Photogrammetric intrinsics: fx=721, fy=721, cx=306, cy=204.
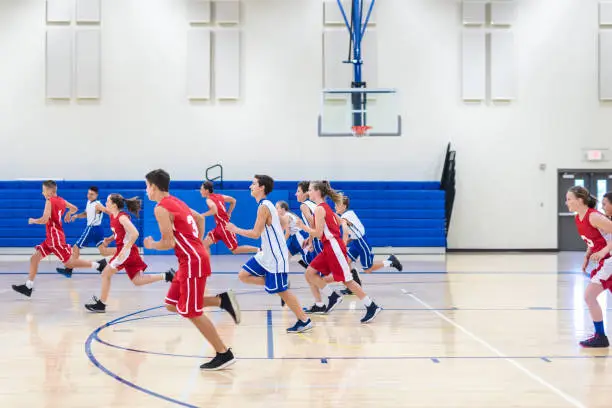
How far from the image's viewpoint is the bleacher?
1727cm

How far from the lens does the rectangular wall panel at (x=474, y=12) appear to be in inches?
722

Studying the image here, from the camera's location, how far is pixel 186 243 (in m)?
5.39

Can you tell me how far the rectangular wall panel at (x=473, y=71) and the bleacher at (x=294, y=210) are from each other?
110 inches

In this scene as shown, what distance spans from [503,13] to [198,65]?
25.9ft

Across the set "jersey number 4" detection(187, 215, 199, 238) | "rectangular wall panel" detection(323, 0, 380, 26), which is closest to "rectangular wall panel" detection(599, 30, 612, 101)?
"rectangular wall panel" detection(323, 0, 380, 26)

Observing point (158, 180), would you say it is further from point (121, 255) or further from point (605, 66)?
point (605, 66)

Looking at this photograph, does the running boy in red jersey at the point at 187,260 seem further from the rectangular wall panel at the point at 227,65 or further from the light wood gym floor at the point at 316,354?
the rectangular wall panel at the point at 227,65

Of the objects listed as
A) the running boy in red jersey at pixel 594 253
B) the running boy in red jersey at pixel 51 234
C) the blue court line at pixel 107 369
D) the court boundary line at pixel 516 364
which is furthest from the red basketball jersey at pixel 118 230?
the running boy in red jersey at pixel 594 253

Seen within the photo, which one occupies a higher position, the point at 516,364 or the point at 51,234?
the point at 51,234

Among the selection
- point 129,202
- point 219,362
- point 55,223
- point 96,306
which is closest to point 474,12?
point 55,223

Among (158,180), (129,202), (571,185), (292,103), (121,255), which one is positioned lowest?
(121,255)

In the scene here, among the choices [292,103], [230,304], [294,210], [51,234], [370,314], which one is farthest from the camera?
[292,103]

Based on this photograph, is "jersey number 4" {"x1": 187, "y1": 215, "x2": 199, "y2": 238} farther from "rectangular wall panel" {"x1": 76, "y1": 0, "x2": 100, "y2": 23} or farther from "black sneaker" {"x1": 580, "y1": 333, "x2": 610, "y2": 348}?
"rectangular wall panel" {"x1": 76, "y1": 0, "x2": 100, "y2": 23}

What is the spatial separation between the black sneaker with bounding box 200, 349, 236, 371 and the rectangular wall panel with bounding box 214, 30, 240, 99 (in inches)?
521
